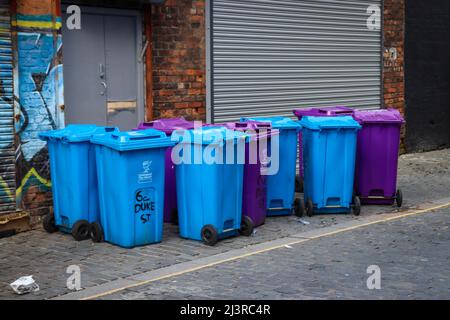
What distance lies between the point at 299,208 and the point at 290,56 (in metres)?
4.19

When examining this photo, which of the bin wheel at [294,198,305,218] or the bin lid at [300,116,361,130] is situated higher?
the bin lid at [300,116,361,130]

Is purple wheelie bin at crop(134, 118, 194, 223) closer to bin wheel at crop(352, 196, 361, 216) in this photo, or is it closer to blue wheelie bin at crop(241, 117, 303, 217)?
blue wheelie bin at crop(241, 117, 303, 217)

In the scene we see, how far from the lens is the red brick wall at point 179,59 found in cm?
1042

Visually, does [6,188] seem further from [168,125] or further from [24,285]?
[24,285]

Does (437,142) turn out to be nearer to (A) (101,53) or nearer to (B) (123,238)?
(A) (101,53)

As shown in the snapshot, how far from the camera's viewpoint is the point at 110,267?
698 centimetres

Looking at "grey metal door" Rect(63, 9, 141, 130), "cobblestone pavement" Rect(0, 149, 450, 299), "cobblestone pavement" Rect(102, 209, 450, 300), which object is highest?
"grey metal door" Rect(63, 9, 141, 130)

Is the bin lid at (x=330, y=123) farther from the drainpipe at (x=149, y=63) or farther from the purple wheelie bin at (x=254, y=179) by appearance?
the drainpipe at (x=149, y=63)

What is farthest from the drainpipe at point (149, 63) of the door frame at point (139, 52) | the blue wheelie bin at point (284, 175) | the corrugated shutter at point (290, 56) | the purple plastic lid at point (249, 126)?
the purple plastic lid at point (249, 126)

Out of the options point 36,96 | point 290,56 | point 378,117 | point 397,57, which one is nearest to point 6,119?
point 36,96

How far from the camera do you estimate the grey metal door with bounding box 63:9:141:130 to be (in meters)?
9.54

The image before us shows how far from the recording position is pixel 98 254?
24.6ft

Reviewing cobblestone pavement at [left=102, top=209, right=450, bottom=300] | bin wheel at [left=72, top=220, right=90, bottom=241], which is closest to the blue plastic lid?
cobblestone pavement at [left=102, top=209, right=450, bottom=300]

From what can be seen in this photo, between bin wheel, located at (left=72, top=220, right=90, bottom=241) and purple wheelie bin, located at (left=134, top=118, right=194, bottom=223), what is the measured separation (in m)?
1.12
